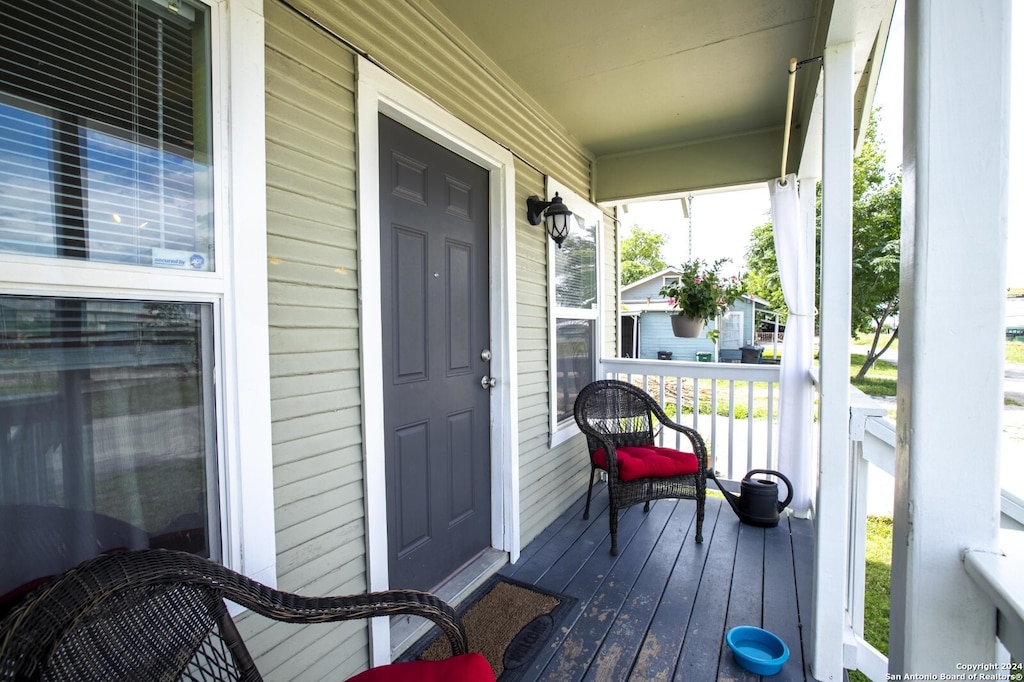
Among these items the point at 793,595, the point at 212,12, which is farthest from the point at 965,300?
the point at 793,595

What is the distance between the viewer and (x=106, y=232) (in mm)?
1027

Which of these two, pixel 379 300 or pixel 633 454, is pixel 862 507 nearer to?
pixel 633 454

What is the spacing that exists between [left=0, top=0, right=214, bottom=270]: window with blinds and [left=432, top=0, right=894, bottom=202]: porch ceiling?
1.31m

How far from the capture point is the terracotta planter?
3750 mm

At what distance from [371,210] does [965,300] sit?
5.33ft

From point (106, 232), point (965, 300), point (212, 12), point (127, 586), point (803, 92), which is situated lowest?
point (127, 586)

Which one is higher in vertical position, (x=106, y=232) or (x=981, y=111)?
(x=981, y=111)

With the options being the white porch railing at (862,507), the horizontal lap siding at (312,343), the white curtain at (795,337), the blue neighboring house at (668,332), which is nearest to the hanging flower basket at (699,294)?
the white curtain at (795,337)

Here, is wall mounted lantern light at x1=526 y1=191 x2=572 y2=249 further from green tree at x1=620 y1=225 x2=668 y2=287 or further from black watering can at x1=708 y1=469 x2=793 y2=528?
green tree at x1=620 y1=225 x2=668 y2=287

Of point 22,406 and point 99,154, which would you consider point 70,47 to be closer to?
point 99,154

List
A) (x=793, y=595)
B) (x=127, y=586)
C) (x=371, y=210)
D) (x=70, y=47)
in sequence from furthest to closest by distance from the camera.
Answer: (x=793, y=595)
(x=371, y=210)
(x=70, y=47)
(x=127, y=586)

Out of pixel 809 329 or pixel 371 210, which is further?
pixel 809 329

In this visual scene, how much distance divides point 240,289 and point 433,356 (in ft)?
3.36

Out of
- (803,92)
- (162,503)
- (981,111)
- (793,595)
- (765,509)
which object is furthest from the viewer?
(765,509)
